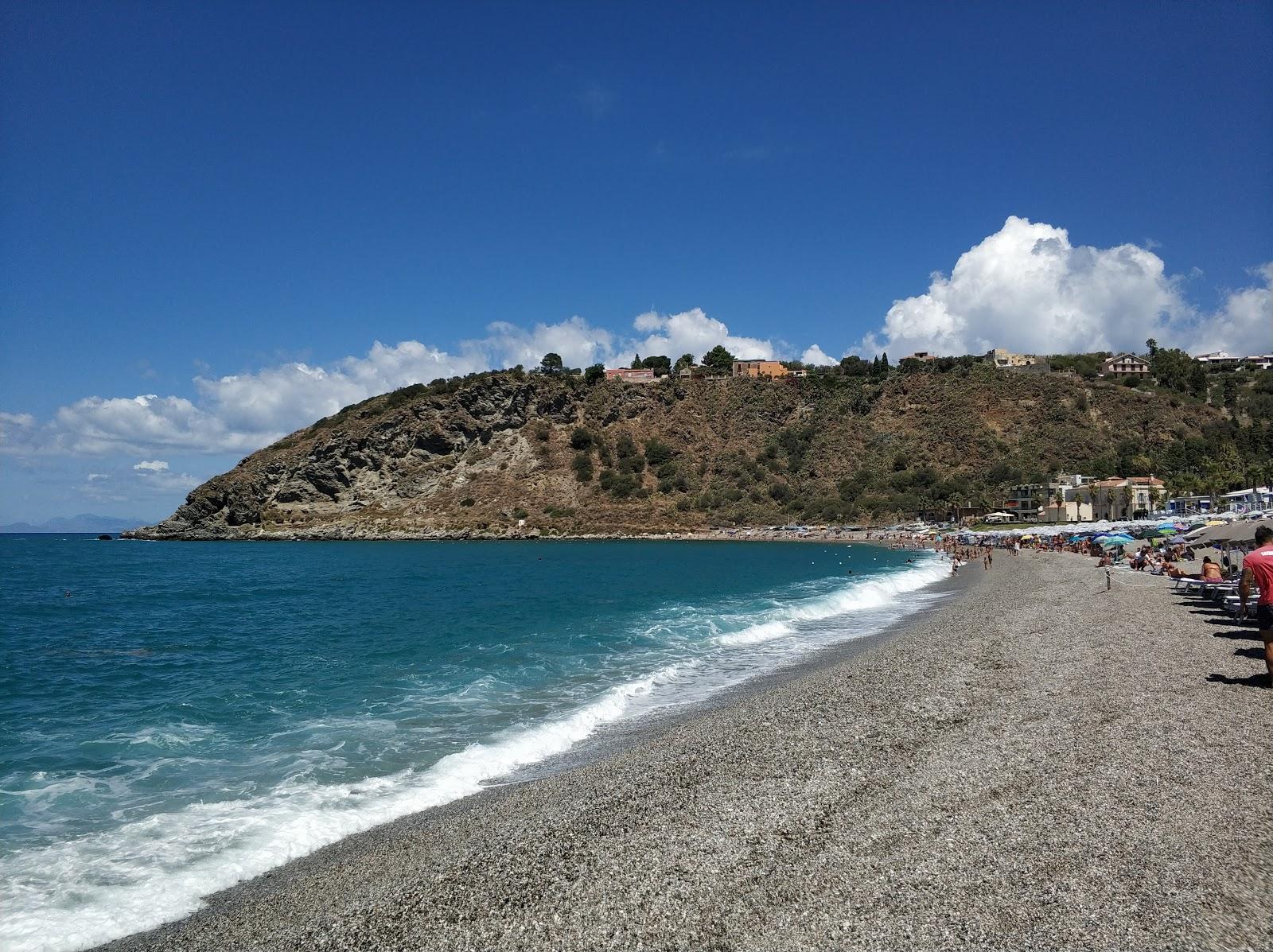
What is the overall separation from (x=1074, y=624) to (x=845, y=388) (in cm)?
11047

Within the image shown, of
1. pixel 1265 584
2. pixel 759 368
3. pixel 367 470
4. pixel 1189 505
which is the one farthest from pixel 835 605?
pixel 759 368

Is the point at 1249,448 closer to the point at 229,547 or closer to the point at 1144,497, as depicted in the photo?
the point at 1144,497

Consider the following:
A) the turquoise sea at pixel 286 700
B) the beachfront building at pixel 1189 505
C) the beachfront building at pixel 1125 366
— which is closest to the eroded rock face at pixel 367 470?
the turquoise sea at pixel 286 700

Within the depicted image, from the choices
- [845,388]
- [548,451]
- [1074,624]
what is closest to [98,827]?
[1074,624]

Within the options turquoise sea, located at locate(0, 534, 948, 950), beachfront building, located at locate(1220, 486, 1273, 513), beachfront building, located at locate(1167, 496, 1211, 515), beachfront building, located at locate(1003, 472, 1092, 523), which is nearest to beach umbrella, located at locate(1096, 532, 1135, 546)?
beachfront building, located at locate(1220, 486, 1273, 513)

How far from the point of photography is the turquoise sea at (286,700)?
26.8ft

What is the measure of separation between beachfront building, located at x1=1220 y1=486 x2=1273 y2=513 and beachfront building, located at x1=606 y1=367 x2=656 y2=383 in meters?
90.3

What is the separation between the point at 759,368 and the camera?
14362 centimetres

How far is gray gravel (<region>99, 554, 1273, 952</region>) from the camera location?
523cm

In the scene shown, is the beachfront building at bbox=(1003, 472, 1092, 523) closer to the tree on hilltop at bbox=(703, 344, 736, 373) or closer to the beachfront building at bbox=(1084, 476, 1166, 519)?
the beachfront building at bbox=(1084, 476, 1166, 519)

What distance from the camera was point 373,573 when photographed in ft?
185

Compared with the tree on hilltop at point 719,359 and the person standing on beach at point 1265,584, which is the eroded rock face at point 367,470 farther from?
the person standing on beach at point 1265,584

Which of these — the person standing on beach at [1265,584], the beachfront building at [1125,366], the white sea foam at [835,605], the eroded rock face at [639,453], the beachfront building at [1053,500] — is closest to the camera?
the person standing on beach at [1265,584]

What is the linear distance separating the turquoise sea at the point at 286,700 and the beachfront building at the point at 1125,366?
328 ft
